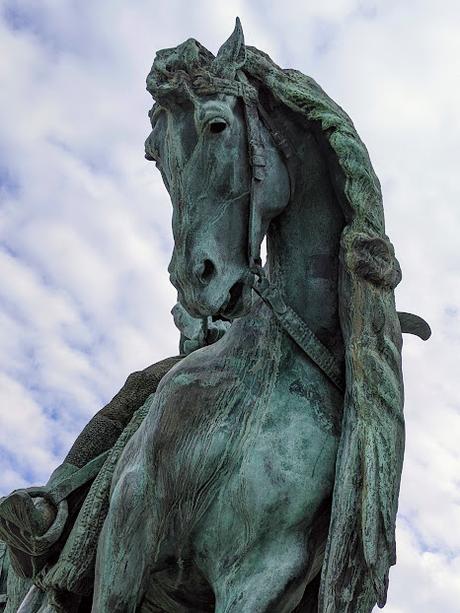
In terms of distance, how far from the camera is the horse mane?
318 cm

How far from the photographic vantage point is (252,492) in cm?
327

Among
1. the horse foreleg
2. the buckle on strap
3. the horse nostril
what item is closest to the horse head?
the horse nostril

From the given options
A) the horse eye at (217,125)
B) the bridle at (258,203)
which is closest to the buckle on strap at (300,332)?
the bridle at (258,203)

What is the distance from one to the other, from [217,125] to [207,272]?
449 millimetres

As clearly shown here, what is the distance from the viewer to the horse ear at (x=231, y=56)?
3438mm

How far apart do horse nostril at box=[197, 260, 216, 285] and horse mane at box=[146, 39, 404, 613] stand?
16.4 inches

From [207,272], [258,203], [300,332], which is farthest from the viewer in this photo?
[300,332]

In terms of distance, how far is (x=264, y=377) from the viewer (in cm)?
348

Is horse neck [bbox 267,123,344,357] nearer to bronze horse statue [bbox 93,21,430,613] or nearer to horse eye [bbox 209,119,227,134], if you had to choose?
bronze horse statue [bbox 93,21,430,613]

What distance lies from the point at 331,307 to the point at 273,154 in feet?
1.72

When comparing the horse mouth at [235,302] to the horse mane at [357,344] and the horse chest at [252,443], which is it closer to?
the horse chest at [252,443]

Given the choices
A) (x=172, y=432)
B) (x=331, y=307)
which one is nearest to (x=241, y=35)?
(x=331, y=307)

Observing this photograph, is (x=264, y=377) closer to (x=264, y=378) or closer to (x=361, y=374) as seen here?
(x=264, y=378)

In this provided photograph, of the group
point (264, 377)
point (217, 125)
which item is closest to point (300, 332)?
point (264, 377)
